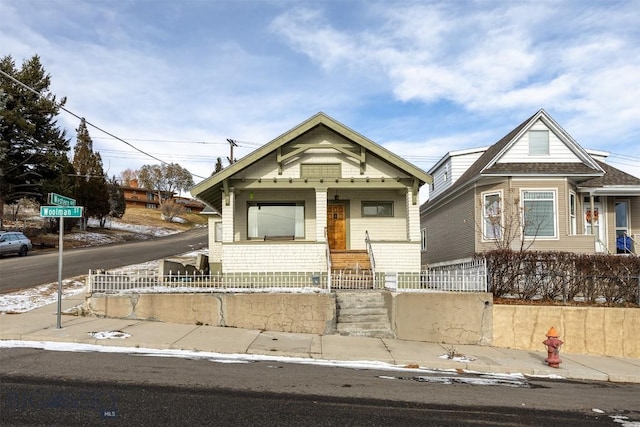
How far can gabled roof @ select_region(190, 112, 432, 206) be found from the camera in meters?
16.5

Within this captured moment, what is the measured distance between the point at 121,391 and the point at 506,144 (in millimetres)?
16858

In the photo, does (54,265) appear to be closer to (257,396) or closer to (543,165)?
(257,396)

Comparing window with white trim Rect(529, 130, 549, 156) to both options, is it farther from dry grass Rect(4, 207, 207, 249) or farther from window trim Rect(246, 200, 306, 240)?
dry grass Rect(4, 207, 207, 249)

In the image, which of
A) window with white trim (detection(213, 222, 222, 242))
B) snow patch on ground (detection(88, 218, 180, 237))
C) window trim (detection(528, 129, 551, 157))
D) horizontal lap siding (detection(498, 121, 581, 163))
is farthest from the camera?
snow patch on ground (detection(88, 218, 180, 237))

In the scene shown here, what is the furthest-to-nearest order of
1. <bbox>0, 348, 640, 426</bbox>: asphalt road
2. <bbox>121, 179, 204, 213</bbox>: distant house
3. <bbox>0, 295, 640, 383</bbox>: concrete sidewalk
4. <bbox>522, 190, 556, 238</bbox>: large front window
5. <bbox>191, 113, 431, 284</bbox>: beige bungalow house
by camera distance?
<bbox>121, 179, 204, 213</bbox>: distant house < <bbox>522, 190, 556, 238</bbox>: large front window < <bbox>191, 113, 431, 284</bbox>: beige bungalow house < <bbox>0, 295, 640, 383</bbox>: concrete sidewalk < <bbox>0, 348, 640, 426</bbox>: asphalt road

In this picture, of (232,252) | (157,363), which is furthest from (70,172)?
(157,363)

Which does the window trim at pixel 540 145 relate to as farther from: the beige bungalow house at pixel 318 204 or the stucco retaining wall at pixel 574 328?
the stucco retaining wall at pixel 574 328

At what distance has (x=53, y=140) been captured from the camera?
38.5m

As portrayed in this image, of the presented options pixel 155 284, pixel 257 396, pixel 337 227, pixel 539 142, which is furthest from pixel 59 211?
pixel 539 142

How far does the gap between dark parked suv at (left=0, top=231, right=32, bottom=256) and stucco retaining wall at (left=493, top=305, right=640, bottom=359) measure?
2686 cm

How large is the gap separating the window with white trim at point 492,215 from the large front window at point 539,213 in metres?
0.91

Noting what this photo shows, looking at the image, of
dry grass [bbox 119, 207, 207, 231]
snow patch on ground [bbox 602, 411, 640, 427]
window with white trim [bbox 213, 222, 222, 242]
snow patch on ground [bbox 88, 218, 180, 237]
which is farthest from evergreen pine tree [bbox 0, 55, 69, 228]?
snow patch on ground [bbox 602, 411, 640, 427]

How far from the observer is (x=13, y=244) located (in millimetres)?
28203

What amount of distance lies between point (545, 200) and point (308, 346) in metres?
12.0
